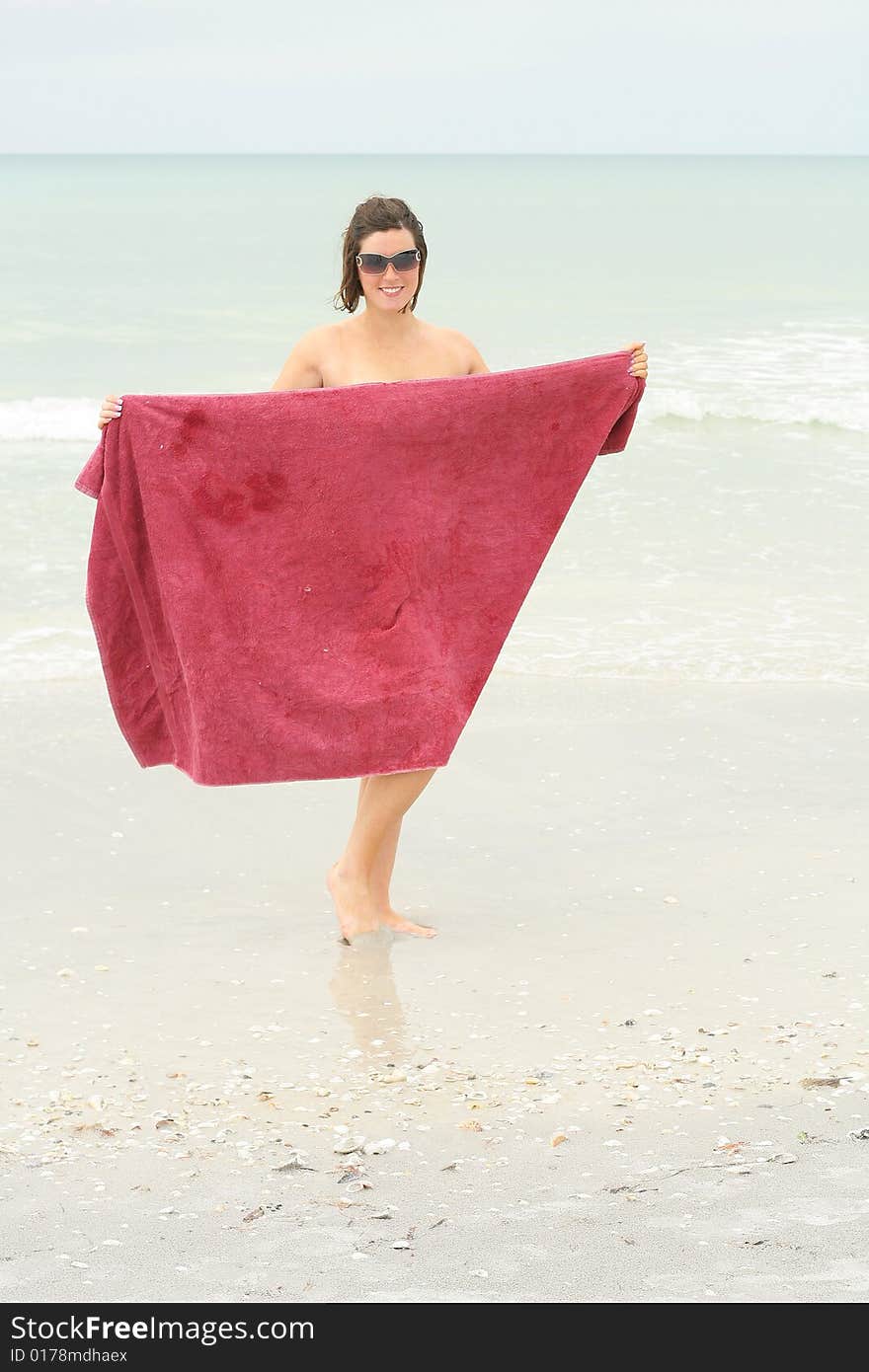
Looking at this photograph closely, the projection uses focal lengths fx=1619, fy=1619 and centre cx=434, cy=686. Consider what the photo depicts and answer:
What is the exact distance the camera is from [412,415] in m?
3.70

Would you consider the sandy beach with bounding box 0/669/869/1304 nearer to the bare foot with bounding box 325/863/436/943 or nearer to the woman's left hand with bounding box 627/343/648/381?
the bare foot with bounding box 325/863/436/943

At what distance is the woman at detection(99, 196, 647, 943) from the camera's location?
3781mm

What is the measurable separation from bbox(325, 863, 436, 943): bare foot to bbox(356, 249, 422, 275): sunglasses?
→ 152 cm

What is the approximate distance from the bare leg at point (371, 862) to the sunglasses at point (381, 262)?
1.21 m

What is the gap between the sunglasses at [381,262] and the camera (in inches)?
148

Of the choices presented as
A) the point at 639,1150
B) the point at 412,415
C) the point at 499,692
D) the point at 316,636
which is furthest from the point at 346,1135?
the point at 499,692

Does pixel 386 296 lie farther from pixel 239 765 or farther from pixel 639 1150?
pixel 639 1150

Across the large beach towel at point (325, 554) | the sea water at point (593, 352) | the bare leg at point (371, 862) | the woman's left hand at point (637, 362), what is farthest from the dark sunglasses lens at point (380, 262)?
the sea water at point (593, 352)

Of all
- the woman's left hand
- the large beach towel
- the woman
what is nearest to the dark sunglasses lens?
the woman

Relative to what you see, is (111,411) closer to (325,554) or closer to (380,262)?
(325,554)

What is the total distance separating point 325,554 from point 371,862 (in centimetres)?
86

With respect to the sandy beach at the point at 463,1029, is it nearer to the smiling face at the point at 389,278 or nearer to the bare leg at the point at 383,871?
the bare leg at the point at 383,871

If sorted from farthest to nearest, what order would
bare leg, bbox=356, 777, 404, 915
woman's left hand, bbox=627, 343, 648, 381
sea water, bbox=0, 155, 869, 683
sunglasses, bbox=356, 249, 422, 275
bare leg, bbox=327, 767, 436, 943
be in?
1. sea water, bbox=0, 155, 869, 683
2. bare leg, bbox=356, 777, 404, 915
3. bare leg, bbox=327, 767, 436, 943
4. woman's left hand, bbox=627, 343, 648, 381
5. sunglasses, bbox=356, 249, 422, 275

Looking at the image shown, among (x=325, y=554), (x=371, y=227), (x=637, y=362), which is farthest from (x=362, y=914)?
(x=371, y=227)
